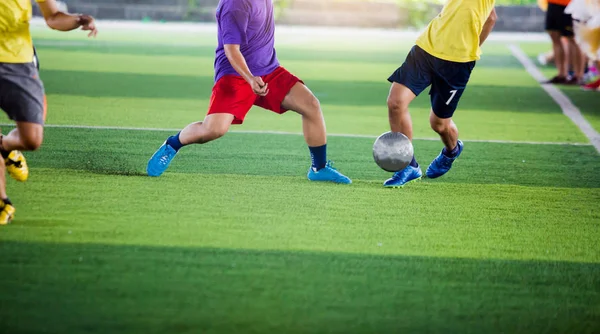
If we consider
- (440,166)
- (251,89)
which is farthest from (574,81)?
(251,89)

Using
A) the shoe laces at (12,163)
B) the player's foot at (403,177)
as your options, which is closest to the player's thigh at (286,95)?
the player's foot at (403,177)

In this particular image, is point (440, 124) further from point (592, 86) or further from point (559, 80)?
point (559, 80)

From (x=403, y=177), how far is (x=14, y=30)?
10.3 feet

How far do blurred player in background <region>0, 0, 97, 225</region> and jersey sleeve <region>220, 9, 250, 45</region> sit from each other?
3.64ft

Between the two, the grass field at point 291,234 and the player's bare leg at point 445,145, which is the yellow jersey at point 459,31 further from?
the grass field at point 291,234

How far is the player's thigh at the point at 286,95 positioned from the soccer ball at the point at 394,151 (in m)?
0.58

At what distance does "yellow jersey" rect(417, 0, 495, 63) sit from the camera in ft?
24.3

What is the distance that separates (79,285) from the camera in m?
4.87

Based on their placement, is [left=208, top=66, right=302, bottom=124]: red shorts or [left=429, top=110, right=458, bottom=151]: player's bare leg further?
[left=429, top=110, right=458, bottom=151]: player's bare leg

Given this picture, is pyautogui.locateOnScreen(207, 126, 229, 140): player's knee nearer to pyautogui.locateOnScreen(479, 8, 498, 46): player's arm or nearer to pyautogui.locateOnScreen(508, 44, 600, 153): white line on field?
pyautogui.locateOnScreen(479, 8, 498, 46): player's arm

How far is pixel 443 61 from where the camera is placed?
7457 millimetres

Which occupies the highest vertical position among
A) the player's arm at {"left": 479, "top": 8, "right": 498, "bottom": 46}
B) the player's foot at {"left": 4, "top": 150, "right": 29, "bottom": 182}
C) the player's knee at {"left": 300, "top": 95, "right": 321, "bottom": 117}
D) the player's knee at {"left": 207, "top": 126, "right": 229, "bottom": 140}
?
the player's arm at {"left": 479, "top": 8, "right": 498, "bottom": 46}

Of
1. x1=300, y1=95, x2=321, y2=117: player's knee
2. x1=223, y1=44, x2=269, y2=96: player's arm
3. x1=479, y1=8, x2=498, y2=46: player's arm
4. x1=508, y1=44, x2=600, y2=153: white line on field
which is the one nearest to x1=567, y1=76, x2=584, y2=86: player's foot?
x1=508, y1=44, x2=600, y2=153: white line on field

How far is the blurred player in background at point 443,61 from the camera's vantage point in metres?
7.43
